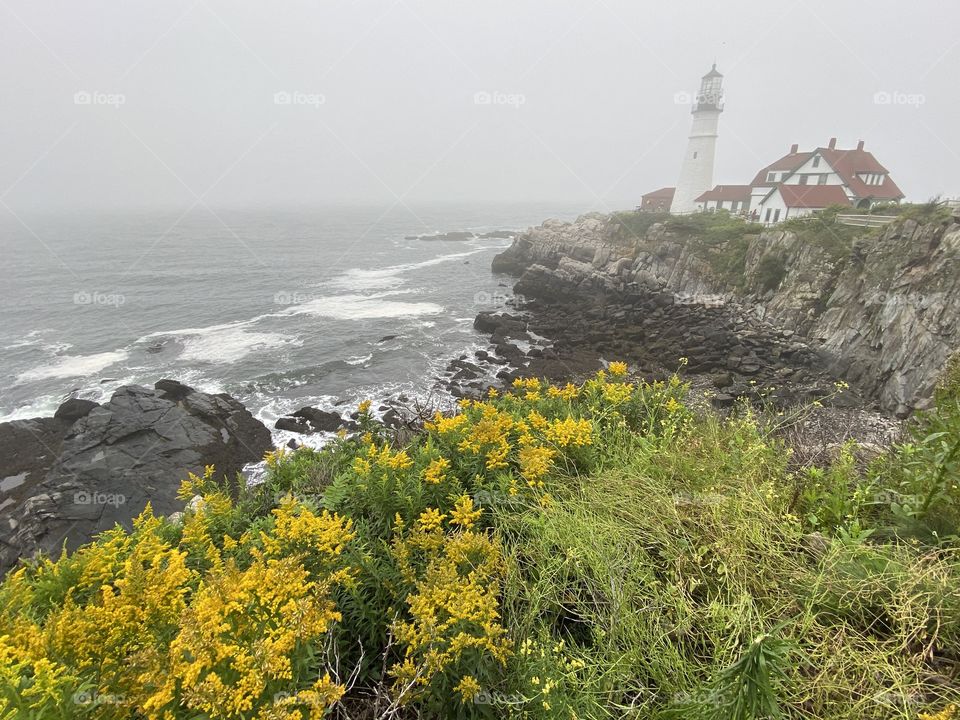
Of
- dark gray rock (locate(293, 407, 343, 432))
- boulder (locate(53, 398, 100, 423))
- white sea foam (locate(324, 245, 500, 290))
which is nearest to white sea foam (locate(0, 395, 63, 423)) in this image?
boulder (locate(53, 398, 100, 423))

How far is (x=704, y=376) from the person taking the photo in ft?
73.7

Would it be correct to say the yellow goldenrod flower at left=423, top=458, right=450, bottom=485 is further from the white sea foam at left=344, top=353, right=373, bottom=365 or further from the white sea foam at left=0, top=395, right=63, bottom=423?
the white sea foam at left=0, top=395, right=63, bottom=423

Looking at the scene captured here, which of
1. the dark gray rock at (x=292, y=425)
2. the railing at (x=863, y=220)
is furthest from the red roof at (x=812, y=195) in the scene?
the dark gray rock at (x=292, y=425)

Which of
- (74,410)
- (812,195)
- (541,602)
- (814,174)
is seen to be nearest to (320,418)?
(74,410)

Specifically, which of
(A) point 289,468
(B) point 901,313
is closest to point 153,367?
(A) point 289,468

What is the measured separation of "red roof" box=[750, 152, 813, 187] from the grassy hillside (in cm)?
5128

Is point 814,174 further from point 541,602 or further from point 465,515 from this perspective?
point 541,602

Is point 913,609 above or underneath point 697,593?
above

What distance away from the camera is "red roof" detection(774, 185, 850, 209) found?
39.2 meters

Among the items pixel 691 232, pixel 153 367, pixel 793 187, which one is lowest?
pixel 153 367

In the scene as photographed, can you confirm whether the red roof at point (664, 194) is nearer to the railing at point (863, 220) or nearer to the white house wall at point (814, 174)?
the white house wall at point (814, 174)

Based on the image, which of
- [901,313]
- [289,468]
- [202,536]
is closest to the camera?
[202,536]

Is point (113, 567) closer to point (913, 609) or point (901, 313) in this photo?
point (913, 609)

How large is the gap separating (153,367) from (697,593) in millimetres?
31490
